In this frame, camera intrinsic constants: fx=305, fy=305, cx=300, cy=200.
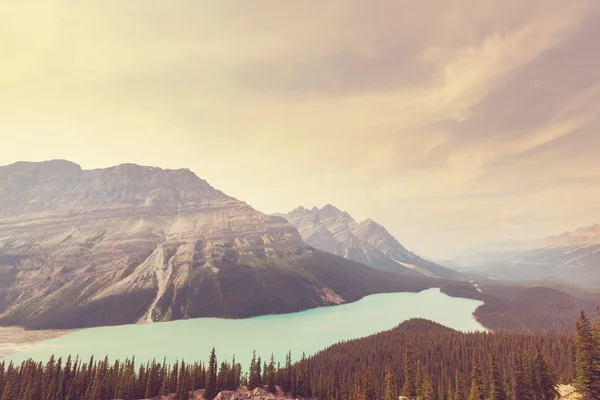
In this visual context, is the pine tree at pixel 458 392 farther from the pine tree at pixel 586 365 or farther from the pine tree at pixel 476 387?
the pine tree at pixel 586 365

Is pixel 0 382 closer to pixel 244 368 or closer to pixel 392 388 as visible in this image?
pixel 244 368

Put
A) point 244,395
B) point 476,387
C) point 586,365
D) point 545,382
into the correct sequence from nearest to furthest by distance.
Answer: point 586,365 → point 476,387 → point 545,382 → point 244,395

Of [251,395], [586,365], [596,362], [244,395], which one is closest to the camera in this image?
[596,362]

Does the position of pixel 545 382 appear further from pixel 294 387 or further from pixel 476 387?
pixel 294 387

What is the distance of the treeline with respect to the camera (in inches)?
2635

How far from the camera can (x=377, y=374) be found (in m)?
122

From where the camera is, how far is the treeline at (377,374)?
66.9 m

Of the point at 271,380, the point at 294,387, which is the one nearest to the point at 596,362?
the point at 294,387

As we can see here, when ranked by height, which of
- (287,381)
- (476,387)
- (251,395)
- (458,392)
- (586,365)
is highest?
(586,365)

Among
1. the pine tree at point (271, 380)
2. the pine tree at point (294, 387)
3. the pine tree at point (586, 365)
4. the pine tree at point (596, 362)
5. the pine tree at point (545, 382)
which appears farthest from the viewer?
the pine tree at point (271, 380)

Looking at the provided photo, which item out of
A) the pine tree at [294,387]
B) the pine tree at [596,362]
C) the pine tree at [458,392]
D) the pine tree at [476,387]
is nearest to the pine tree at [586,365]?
the pine tree at [596,362]

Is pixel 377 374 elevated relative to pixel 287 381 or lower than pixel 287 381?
lower

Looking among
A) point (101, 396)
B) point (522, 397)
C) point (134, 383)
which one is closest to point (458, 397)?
point (522, 397)

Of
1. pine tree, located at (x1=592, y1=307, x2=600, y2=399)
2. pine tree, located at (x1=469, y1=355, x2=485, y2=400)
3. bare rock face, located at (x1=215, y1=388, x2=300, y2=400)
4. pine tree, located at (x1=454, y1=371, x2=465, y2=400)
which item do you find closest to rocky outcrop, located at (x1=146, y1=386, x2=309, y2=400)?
bare rock face, located at (x1=215, y1=388, x2=300, y2=400)
